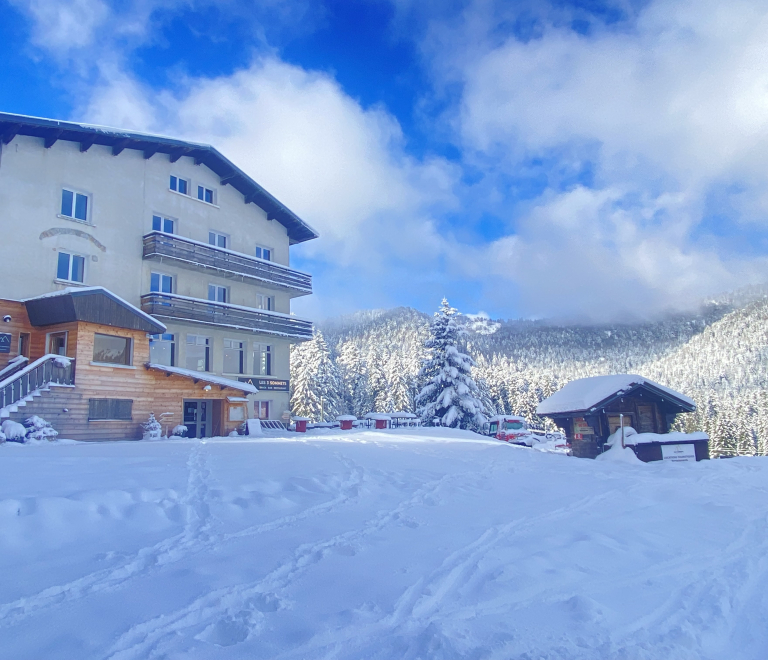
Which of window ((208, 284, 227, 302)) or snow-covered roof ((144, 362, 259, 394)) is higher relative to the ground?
window ((208, 284, 227, 302))

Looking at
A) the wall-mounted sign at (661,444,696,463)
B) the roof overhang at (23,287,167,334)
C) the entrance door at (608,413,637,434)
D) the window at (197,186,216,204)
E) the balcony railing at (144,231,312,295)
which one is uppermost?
the window at (197,186,216,204)

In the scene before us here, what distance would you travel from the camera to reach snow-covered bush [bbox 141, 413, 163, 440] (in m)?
21.6

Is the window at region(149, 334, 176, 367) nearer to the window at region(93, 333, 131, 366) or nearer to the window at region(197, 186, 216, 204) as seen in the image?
the window at region(93, 333, 131, 366)

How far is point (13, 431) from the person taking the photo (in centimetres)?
1669

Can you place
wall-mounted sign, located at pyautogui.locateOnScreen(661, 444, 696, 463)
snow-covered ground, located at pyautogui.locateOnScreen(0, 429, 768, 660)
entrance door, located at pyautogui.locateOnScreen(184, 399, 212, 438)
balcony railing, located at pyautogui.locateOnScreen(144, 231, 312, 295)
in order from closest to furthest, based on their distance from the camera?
1. snow-covered ground, located at pyautogui.locateOnScreen(0, 429, 768, 660)
2. wall-mounted sign, located at pyautogui.locateOnScreen(661, 444, 696, 463)
3. entrance door, located at pyautogui.locateOnScreen(184, 399, 212, 438)
4. balcony railing, located at pyautogui.locateOnScreen(144, 231, 312, 295)

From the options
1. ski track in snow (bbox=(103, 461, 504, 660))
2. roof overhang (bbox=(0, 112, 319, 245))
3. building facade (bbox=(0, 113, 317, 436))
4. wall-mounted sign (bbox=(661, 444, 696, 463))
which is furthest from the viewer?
building facade (bbox=(0, 113, 317, 436))

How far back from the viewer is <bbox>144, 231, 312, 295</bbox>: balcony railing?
27.0 m

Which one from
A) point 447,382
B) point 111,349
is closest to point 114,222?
point 111,349

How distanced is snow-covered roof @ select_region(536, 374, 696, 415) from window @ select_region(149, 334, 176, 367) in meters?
18.2

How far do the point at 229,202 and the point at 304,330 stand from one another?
8.83 metres

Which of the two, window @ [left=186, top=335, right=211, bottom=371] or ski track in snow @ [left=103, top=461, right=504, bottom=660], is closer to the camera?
ski track in snow @ [left=103, top=461, right=504, bottom=660]

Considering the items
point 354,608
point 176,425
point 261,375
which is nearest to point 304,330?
point 261,375

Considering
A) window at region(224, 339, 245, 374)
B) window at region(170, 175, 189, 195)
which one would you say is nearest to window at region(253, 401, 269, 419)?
window at region(224, 339, 245, 374)

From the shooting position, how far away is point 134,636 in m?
3.93
